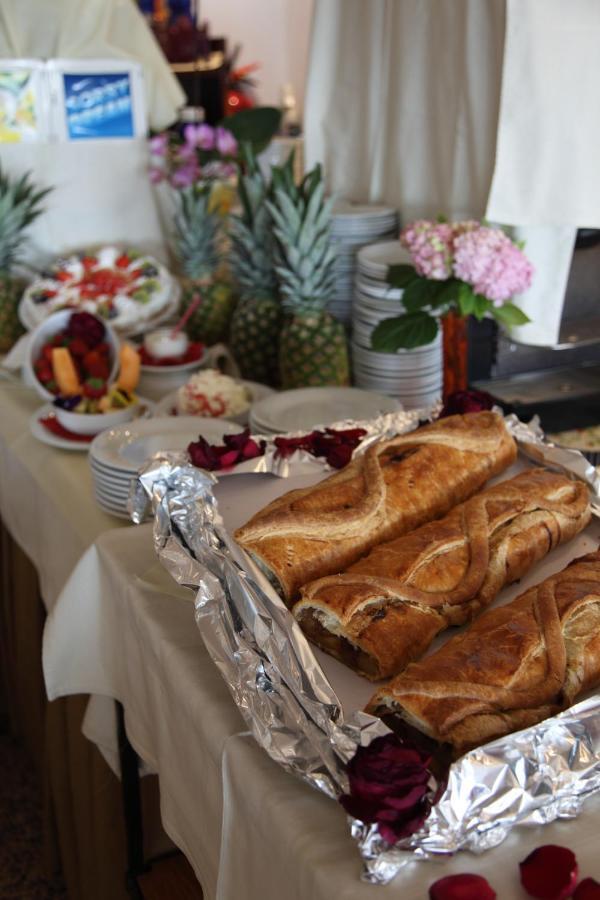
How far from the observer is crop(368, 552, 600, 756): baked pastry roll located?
0.69 metres

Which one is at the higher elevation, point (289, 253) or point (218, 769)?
point (289, 253)

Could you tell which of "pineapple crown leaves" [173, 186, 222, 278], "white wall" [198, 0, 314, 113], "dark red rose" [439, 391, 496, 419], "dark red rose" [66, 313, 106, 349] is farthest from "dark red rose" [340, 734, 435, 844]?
"white wall" [198, 0, 314, 113]

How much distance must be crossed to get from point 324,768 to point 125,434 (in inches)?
32.4

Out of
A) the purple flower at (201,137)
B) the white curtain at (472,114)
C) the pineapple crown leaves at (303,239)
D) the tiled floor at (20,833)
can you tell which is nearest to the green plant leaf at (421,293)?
the white curtain at (472,114)

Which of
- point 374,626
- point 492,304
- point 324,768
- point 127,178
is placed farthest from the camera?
point 127,178

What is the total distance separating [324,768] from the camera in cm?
69

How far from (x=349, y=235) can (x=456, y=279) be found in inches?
22.4

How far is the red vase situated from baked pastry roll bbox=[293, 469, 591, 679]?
55 cm

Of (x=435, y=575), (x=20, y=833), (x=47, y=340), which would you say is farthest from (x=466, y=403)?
(x=20, y=833)

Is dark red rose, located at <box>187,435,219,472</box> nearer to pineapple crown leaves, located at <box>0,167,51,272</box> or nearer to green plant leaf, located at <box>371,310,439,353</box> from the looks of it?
green plant leaf, located at <box>371,310,439,353</box>

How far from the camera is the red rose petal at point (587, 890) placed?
Answer: 586 millimetres

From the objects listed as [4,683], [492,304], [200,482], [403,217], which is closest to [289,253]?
[403,217]

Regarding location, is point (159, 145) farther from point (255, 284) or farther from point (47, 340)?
point (47, 340)

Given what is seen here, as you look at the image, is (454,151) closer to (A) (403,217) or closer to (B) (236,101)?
(A) (403,217)
